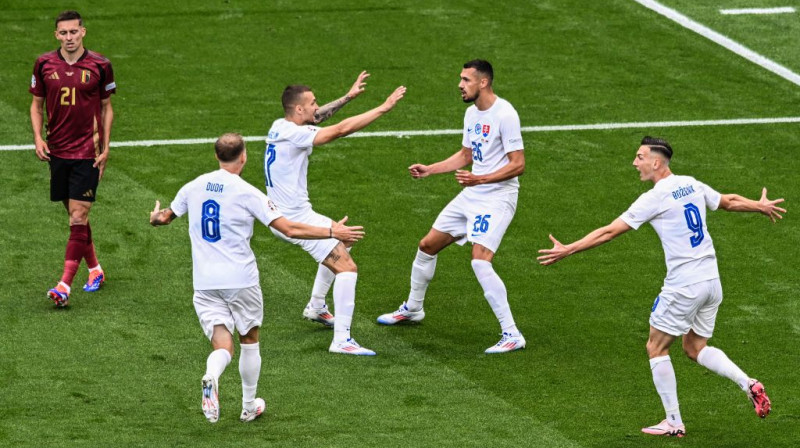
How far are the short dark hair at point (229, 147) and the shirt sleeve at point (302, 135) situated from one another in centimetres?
206

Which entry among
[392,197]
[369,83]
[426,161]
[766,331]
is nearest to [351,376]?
[766,331]

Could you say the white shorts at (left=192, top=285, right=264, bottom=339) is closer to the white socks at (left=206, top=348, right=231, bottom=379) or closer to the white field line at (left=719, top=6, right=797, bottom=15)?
the white socks at (left=206, top=348, right=231, bottom=379)

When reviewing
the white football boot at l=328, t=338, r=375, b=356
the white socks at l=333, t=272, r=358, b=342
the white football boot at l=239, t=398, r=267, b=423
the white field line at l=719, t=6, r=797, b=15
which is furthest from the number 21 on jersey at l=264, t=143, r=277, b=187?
the white field line at l=719, t=6, r=797, b=15

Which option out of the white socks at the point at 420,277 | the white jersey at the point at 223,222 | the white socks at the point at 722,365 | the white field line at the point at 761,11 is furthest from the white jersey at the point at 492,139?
the white field line at the point at 761,11

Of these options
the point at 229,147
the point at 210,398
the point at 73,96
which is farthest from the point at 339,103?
the point at 210,398

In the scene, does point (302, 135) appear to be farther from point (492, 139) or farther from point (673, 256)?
point (673, 256)

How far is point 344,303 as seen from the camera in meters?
13.4

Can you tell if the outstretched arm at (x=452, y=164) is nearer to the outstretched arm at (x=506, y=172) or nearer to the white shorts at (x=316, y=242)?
the outstretched arm at (x=506, y=172)

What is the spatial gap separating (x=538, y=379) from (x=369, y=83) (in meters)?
9.44

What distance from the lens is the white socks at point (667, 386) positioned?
37.3ft

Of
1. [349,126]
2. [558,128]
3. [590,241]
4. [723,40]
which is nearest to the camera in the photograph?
[590,241]

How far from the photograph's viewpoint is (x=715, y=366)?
11570 mm

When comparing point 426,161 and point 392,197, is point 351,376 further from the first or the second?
point 426,161

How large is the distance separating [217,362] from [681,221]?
12.0 ft
